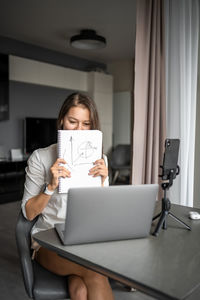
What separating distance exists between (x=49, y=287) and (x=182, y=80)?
169 cm

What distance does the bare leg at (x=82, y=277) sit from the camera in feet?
3.85

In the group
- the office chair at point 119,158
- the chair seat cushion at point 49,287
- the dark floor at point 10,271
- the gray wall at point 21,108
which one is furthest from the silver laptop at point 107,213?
the office chair at point 119,158

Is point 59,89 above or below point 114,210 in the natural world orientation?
above

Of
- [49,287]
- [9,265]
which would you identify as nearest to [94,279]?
[49,287]

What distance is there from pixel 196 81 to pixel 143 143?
0.70m

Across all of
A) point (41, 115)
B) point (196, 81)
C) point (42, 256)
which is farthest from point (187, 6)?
point (41, 115)

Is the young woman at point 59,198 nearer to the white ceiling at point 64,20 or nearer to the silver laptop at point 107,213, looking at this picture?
the silver laptop at point 107,213

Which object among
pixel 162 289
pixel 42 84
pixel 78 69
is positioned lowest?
pixel 162 289

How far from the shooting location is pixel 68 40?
4.88 meters

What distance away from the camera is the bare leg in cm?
117

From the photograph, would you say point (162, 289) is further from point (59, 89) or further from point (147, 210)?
point (59, 89)

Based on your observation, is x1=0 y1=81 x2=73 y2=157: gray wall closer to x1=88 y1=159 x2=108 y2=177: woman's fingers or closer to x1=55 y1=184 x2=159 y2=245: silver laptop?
x1=88 y1=159 x2=108 y2=177: woman's fingers

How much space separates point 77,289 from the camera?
1.19 m

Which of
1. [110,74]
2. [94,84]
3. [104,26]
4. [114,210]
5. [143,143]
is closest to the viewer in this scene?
[114,210]
